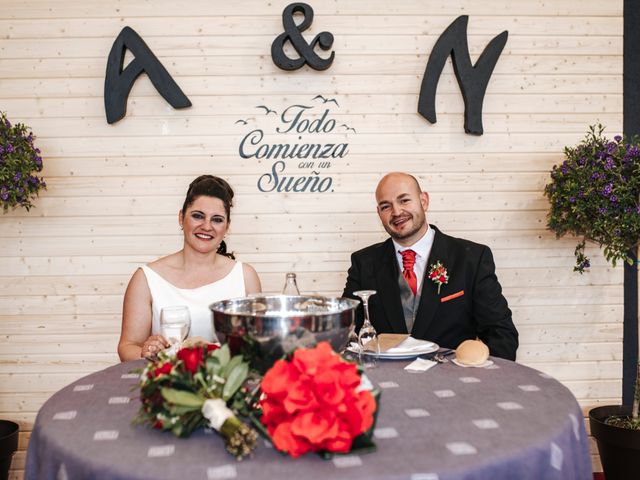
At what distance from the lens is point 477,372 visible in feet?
5.71

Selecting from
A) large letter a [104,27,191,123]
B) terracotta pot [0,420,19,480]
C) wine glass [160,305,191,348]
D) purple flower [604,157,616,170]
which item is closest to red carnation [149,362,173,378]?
wine glass [160,305,191,348]

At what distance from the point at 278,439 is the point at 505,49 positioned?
329 centimetres

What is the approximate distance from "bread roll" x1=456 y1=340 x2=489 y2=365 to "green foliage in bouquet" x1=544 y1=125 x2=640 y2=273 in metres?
1.69

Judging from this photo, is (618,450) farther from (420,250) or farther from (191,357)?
(191,357)

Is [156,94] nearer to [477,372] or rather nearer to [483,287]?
[483,287]

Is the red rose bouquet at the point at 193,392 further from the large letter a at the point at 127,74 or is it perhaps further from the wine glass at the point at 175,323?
the large letter a at the point at 127,74

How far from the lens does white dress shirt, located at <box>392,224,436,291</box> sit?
304 cm

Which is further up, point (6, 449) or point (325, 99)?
point (325, 99)

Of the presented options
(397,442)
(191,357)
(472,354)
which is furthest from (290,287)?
(397,442)

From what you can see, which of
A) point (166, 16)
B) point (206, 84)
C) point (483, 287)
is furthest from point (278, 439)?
point (166, 16)

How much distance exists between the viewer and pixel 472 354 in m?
1.81

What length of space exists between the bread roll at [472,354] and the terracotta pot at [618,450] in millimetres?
1740

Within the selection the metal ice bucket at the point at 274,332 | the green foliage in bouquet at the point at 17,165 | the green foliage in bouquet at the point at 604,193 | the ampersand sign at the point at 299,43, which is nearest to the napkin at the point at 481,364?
the metal ice bucket at the point at 274,332

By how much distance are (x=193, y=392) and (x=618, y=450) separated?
2.72 m
